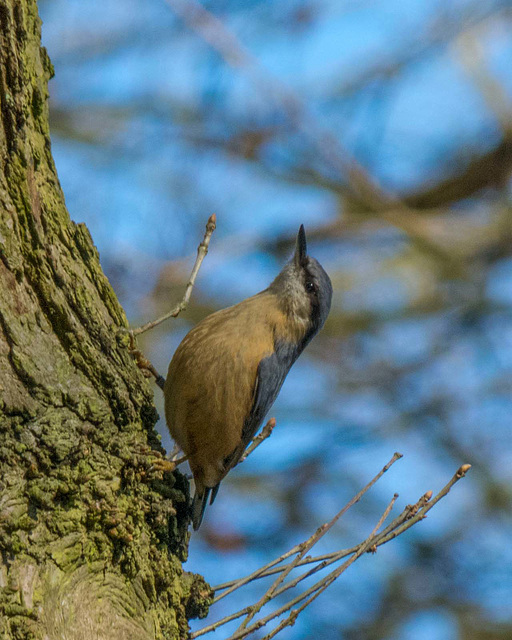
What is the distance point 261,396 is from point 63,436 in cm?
140

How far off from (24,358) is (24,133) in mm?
689

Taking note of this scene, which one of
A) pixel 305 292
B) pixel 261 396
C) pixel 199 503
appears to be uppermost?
pixel 305 292

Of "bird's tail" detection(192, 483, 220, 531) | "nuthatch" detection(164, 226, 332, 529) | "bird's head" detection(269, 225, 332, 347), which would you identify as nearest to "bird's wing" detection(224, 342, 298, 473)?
"nuthatch" detection(164, 226, 332, 529)

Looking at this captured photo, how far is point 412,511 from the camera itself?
2.37 meters

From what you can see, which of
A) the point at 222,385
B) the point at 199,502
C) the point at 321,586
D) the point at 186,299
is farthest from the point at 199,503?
the point at 321,586

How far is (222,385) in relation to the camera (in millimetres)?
3201

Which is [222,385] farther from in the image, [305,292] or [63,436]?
[63,436]

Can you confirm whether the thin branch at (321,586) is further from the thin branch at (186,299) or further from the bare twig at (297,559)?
the thin branch at (186,299)

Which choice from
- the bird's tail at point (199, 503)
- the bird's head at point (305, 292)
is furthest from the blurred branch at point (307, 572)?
the bird's head at point (305, 292)

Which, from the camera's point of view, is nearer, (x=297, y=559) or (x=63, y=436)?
(x=63, y=436)

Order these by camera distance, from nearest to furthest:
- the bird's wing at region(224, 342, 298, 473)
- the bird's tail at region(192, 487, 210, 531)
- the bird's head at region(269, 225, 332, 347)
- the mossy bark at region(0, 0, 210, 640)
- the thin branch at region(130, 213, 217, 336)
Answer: the mossy bark at region(0, 0, 210, 640)
the thin branch at region(130, 213, 217, 336)
the bird's tail at region(192, 487, 210, 531)
the bird's wing at region(224, 342, 298, 473)
the bird's head at region(269, 225, 332, 347)

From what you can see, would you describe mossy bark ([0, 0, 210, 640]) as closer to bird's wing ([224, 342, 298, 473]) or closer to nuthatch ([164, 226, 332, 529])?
nuthatch ([164, 226, 332, 529])

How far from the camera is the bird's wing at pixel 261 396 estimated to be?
131 inches

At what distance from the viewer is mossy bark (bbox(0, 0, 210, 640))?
1.92 meters
